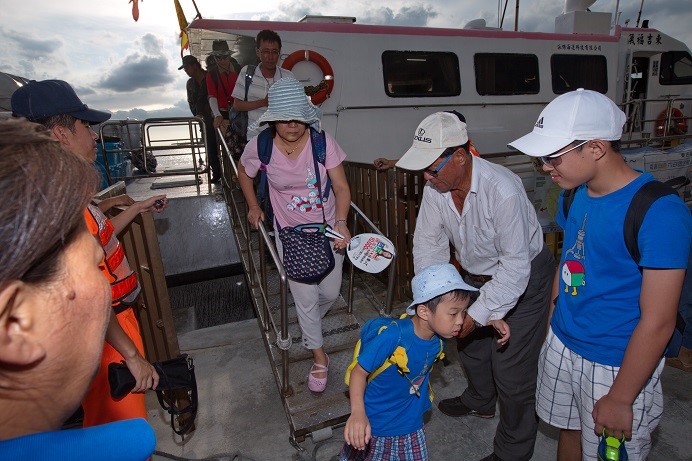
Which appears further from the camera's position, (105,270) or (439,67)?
(439,67)

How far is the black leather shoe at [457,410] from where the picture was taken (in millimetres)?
2909

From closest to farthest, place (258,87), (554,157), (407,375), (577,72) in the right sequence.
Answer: (554,157) → (407,375) → (258,87) → (577,72)

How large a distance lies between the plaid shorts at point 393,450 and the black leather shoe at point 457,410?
0.98 m

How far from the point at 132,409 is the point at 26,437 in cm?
123

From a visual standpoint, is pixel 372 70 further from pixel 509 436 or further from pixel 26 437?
pixel 26 437

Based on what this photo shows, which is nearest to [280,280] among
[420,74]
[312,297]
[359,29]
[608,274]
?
[312,297]

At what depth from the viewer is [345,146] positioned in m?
6.70

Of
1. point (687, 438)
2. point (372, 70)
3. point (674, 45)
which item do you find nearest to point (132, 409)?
point (687, 438)

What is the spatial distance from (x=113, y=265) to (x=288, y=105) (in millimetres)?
1319

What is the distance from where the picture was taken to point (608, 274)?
1595 millimetres

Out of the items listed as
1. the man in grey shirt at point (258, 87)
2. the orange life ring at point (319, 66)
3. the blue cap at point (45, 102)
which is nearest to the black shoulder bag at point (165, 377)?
the blue cap at point (45, 102)

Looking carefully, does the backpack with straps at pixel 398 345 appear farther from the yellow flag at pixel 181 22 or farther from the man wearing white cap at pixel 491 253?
the yellow flag at pixel 181 22

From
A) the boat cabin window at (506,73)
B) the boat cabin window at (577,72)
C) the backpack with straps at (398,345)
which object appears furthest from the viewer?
the boat cabin window at (577,72)

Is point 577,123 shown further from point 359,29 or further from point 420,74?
point 420,74
